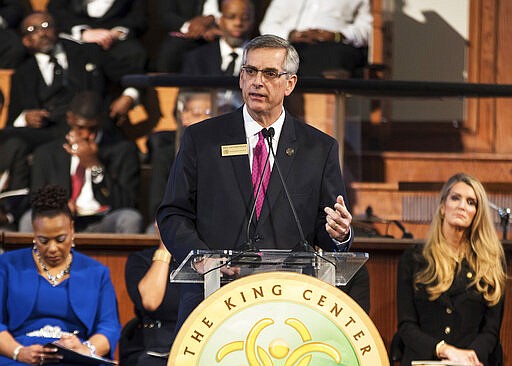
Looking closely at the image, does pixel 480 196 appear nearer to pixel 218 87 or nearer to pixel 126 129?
pixel 218 87

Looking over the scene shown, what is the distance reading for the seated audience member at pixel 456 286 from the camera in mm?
4738

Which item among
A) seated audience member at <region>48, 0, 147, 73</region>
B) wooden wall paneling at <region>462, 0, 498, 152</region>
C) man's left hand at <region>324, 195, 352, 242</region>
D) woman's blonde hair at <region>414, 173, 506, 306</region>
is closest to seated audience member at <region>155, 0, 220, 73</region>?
seated audience member at <region>48, 0, 147, 73</region>

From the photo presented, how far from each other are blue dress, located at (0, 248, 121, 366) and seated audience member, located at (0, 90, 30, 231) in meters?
1.54

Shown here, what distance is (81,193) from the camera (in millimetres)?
6199

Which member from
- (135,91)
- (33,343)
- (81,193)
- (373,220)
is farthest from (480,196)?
(135,91)

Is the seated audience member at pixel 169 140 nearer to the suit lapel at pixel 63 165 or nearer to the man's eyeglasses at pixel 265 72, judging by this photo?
the suit lapel at pixel 63 165

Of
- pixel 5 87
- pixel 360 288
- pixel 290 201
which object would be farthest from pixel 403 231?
pixel 5 87

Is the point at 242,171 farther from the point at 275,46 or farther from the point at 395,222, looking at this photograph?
the point at 395,222

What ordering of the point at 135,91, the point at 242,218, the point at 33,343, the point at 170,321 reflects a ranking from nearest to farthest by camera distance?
the point at 242,218
the point at 33,343
the point at 170,321
the point at 135,91

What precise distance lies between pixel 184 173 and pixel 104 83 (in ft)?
13.3

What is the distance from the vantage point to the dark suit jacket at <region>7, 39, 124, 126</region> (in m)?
6.98

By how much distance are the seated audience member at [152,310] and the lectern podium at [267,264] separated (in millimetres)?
1915

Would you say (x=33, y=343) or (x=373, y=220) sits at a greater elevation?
(x=373, y=220)

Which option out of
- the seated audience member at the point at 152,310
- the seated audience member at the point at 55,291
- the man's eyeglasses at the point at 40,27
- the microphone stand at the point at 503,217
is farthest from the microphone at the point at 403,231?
the man's eyeglasses at the point at 40,27
